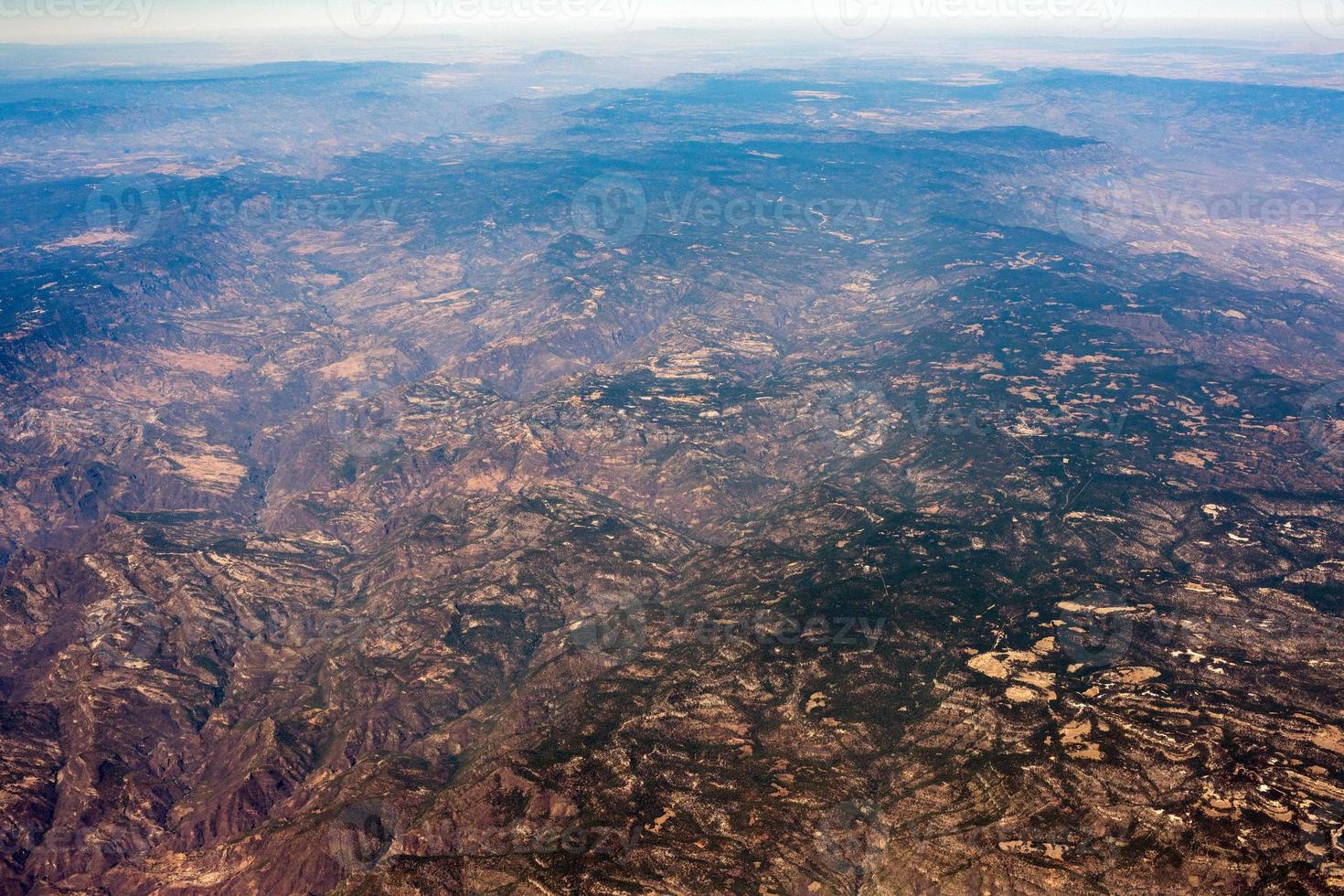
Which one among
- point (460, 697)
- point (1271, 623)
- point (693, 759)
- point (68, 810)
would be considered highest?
point (1271, 623)

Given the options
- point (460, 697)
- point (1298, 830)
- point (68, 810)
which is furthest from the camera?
point (460, 697)

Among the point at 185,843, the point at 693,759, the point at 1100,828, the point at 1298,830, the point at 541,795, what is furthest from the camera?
the point at 185,843

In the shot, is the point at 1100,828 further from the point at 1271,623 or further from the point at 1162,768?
the point at 1271,623

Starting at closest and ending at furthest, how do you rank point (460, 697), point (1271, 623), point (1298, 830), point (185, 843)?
point (1298, 830)
point (1271, 623)
point (185, 843)
point (460, 697)

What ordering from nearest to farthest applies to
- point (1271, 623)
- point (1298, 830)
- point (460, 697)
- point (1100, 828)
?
point (1298, 830) → point (1100, 828) → point (1271, 623) → point (460, 697)

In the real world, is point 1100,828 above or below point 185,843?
above

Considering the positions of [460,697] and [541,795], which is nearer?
[541,795]

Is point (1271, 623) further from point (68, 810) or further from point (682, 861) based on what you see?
point (68, 810)

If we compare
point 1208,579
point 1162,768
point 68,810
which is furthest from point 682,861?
point 68,810

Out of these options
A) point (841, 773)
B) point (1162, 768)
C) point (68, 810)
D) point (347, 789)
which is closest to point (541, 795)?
point (841, 773)
